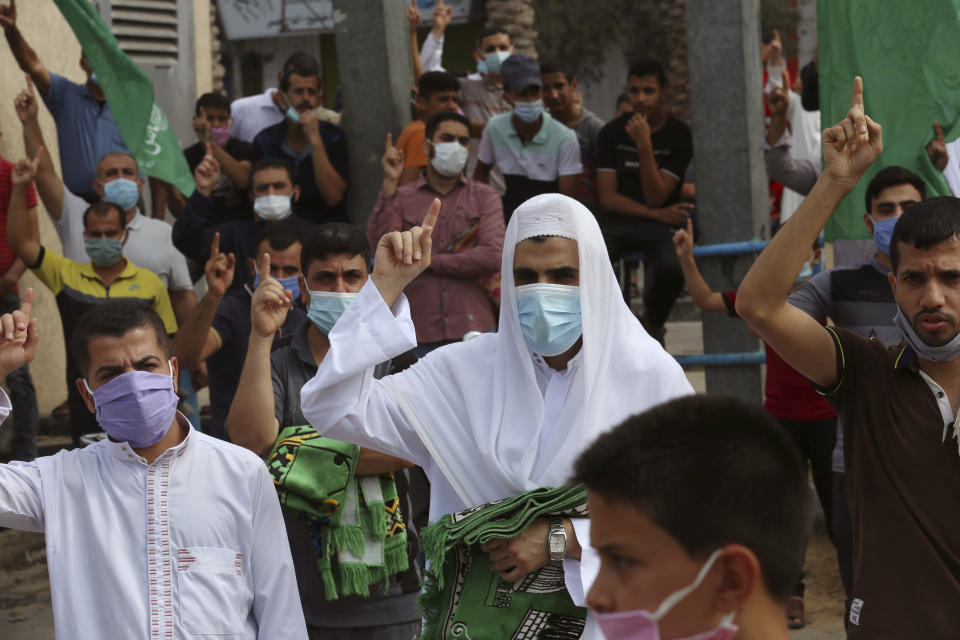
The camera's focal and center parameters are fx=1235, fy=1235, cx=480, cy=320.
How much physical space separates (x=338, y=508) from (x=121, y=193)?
3.84m

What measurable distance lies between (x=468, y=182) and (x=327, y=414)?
3503mm

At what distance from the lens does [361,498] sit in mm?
3676

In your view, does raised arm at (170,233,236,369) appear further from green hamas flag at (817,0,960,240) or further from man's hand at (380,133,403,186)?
green hamas flag at (817,0,960,240)

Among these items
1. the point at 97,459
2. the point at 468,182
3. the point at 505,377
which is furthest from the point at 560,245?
the point at 468,182

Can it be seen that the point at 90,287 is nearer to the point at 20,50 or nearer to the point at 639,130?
the point at 20,50

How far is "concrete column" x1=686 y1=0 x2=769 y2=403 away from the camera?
6.38m

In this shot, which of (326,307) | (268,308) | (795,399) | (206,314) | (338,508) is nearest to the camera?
(268,308)

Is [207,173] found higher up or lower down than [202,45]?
lower down

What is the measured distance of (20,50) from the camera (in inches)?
297

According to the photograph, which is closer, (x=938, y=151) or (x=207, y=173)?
(x=938, y=151)

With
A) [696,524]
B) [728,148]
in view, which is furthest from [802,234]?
[728,148]

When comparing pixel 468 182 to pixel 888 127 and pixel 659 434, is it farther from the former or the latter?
pixel 659 434

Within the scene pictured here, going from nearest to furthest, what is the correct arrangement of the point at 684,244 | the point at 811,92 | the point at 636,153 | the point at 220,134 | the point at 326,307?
the point at 326,307 → the point at 684,244 → the point at 636,153 → the point at 811,92 → the point at 220,134

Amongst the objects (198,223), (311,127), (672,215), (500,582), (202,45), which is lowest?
(500,582)
